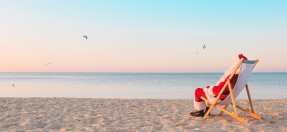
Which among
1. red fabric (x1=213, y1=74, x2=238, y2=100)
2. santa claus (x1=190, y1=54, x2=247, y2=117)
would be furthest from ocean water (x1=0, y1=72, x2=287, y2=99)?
red fabric (x1=213, y1=74, x2=238, y2=100)

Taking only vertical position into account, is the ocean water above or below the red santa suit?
below

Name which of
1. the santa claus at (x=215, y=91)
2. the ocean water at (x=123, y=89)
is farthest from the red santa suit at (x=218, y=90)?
the ocean water at (x=123, y=89)

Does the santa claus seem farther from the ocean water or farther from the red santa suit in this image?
the ocean water

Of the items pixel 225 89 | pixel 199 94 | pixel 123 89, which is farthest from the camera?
pixel 123 89

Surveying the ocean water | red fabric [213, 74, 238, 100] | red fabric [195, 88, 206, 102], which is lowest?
the ocean water

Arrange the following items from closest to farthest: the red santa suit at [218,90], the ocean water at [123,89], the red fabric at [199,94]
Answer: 1. the red santa suit at [218,90]
2. the red fabric at [199,94]
3. the ocean water at [123,89]

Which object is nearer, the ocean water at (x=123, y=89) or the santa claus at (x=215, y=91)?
the santa claus at (x=215, y=91)

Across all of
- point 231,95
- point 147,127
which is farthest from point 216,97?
point 147,127

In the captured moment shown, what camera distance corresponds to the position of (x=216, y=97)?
166 inches

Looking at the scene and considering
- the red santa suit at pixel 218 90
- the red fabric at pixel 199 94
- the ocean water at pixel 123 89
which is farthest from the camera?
the ocean water at pixel 123 89

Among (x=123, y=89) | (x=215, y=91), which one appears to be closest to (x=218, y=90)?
(x=215, y=91)

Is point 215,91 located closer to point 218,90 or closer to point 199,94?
point 218,90

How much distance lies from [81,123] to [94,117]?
0.63 metres

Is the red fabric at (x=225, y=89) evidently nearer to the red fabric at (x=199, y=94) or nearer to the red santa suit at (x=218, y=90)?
the red santa suit at (x=218, y=90)
